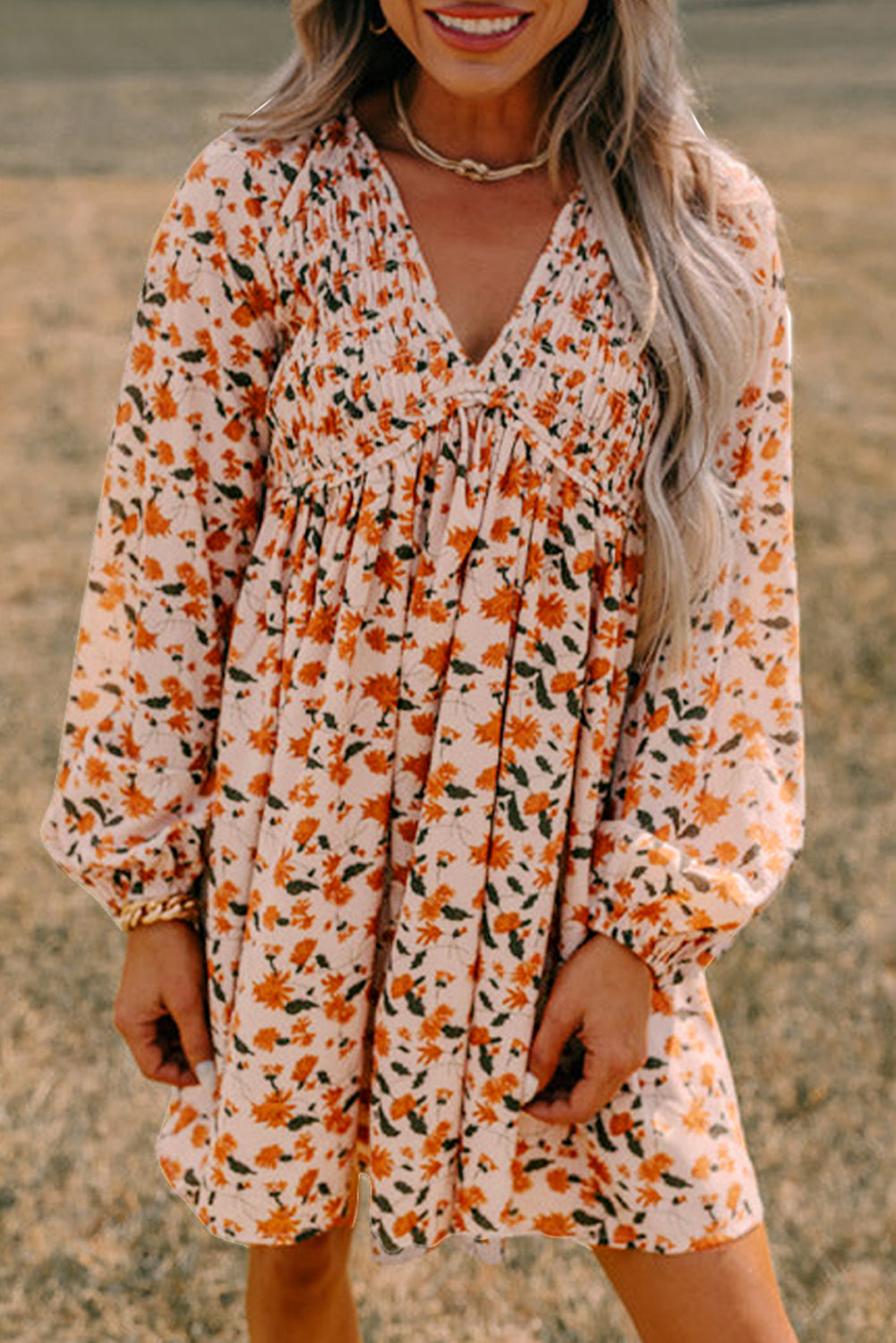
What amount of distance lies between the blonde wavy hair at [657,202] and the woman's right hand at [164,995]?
24.3 inches

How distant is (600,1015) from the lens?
6.13 feet

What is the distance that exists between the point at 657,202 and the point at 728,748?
2.01 ft

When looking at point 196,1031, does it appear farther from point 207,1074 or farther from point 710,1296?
point 710,1296

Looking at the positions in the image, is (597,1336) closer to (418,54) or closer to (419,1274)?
(419,1274)

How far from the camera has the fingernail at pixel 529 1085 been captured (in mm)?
1892

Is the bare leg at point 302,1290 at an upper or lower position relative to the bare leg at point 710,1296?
lower

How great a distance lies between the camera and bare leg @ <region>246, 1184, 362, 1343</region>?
2.08 meters

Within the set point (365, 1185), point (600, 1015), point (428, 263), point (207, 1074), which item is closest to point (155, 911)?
point (207, 1074)

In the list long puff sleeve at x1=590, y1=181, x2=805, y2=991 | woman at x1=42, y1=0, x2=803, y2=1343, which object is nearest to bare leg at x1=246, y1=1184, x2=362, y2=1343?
woman at x1=42, y1=0, x2=803, y2=1343

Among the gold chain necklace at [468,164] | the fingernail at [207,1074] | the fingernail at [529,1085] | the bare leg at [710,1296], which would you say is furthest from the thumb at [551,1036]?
the gold chain necklace at [468,164]

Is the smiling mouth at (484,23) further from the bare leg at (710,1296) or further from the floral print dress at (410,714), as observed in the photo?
the bare leg at (710,1296)

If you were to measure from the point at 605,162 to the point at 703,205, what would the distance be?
122 millimetres

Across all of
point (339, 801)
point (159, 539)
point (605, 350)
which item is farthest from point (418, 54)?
point (339, 801)

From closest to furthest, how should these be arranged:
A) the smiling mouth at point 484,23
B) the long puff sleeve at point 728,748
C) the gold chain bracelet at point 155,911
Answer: the smiling mouth at point 484,23
the long puff sleeve at point 728,748
the gold chain bracelet at point 155,911
